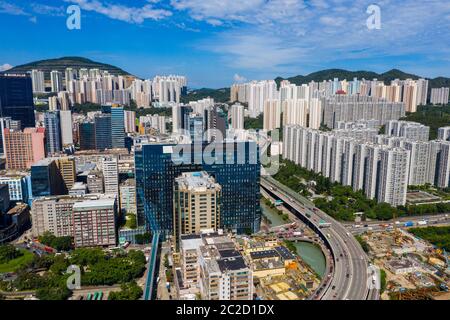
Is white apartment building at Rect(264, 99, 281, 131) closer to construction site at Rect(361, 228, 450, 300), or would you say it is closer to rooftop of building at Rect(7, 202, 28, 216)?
construction site at Rect(361, 228, 450, 300)

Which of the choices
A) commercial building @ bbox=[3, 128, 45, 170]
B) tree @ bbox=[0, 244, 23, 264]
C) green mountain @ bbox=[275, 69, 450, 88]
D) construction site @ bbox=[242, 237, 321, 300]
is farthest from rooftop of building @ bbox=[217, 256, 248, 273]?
green mountain @ bbox=[275, 69, 450, 88]

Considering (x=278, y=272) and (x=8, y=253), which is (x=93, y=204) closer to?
(x=8, y=253)

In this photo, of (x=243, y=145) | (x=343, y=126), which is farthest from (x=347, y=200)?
(x=343, y=126)

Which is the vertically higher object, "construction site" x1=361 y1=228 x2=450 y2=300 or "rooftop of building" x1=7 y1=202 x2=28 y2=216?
"rooftop of building" x1=7 y1=202 x2=28 y2=216

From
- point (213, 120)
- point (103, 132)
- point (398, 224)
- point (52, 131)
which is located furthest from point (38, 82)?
point (398, 224)

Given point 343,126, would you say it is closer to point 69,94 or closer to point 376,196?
point 376,196

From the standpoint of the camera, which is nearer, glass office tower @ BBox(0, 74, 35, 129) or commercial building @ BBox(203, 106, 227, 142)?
glass office tower @ BBox(0, 74, 35, 129)
